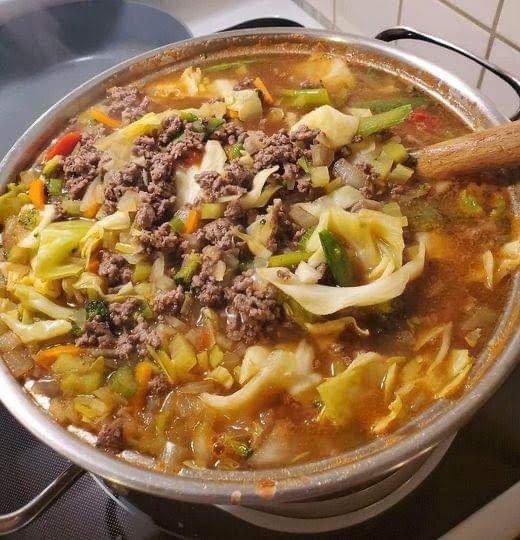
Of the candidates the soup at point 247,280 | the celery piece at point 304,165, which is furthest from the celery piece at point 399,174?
the celery piece at point 304,165

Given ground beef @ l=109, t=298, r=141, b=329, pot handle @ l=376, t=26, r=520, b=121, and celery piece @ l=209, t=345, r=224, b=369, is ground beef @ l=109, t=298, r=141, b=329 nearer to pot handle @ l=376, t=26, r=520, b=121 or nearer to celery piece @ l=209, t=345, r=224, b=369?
celery piece @ l=209, t=345, r=224, b=369

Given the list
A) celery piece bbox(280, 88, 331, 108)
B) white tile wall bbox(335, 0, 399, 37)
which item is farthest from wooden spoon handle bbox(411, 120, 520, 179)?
white tile wall bbox(335, 0, 399, 37)

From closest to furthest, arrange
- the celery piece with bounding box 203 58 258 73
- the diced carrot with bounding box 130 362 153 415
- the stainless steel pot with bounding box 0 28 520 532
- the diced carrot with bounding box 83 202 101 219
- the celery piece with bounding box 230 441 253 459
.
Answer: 1. the stainless steel pot with bounding box 0 28 520 532
2. the celery piece with bounding box 230 441 253 459
3. the diced carrot with bounding box 130 362 153 415
4. the diced carrot with bounding box 83 202 101 219
5. the celery piece with bounding box 203 58 258 73

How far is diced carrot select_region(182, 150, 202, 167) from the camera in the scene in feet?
5.91

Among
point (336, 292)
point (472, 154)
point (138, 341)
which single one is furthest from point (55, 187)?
point (472, 154)

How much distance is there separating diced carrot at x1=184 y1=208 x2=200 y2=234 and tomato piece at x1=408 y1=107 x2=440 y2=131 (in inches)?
32.3

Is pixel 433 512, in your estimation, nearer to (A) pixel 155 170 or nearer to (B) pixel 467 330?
(B) pixel 467 330

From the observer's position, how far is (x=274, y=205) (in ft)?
5.37

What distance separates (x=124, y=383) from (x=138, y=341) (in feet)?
0.39

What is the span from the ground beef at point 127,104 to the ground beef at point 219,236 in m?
0.62

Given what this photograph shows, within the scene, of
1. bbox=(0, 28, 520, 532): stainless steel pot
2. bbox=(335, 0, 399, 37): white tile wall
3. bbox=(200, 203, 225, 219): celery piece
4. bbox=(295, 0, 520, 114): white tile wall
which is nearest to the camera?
bbox=(0, 28, 520, 532): stainless steel pot

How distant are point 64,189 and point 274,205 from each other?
2.33 ft

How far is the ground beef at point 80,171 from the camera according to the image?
1.82 m

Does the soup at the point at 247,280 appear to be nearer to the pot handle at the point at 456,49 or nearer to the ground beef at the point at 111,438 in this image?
the ground beef at the point at 111,438
